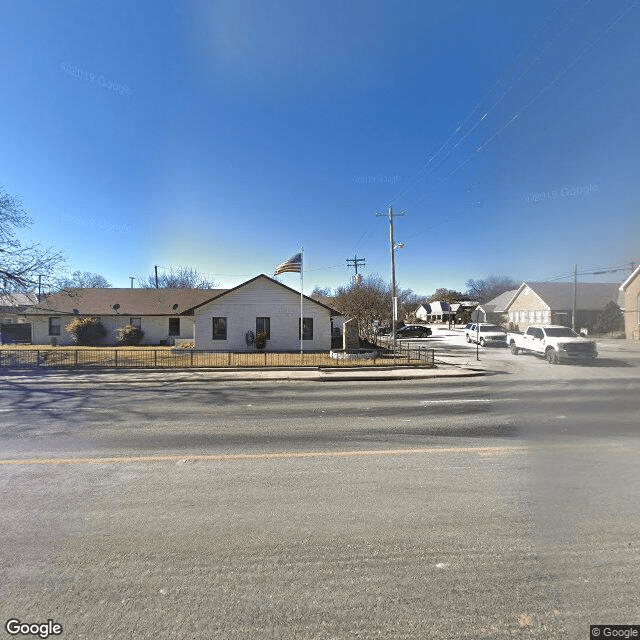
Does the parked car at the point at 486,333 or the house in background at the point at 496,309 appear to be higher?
the house in background at the point at 496,309

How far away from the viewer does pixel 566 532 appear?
267cm

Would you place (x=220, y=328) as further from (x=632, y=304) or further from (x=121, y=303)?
(x=632, y=304)

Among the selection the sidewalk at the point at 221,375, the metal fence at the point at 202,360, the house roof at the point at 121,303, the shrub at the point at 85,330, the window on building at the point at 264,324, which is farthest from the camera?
the house roof at the point at 121,303

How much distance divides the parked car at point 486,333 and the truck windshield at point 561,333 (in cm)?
50

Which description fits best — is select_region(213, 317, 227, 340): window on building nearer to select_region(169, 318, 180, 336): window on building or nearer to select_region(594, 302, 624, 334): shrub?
select_region(169, 318, 180, 336): window on building

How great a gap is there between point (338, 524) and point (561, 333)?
3.05 meters

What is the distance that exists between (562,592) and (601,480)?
1.99 metres

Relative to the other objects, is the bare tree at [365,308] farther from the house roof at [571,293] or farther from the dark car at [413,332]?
the house roof at [571,293]

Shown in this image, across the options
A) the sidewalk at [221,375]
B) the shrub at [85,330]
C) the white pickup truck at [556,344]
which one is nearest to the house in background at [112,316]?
the shrub at [85,330]

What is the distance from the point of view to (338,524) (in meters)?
2.93

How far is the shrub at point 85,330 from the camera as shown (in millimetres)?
25734

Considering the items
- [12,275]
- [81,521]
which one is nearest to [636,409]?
[81,521]

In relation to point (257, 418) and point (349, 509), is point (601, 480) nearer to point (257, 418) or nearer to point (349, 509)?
point (349, 509)

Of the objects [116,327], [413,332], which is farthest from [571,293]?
[413,332]
